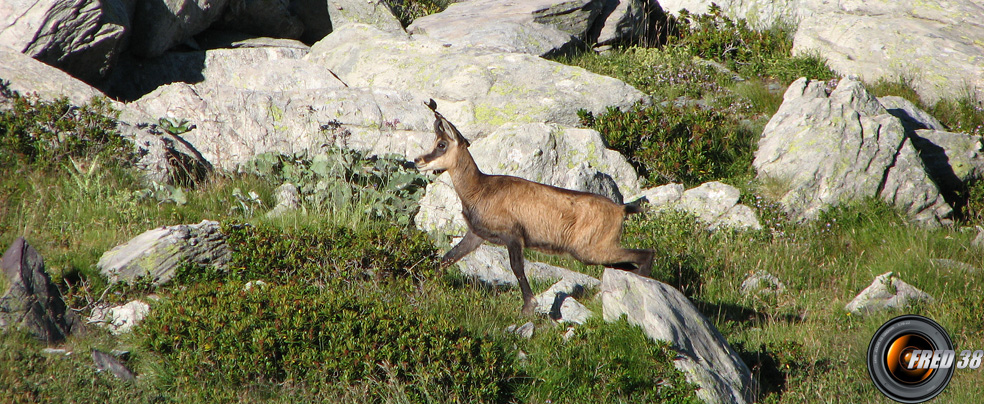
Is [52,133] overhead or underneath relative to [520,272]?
overhead

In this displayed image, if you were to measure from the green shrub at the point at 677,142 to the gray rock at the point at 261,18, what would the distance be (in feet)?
22.1

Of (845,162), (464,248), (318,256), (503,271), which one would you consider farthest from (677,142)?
(318,256)

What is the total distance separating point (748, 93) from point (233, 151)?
8.64m

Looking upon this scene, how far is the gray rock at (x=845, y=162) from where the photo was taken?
9594 mm

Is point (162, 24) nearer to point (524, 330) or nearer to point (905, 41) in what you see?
point (524, 330)

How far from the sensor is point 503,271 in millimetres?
8016

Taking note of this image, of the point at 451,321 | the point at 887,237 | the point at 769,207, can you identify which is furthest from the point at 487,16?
the point at 451,321

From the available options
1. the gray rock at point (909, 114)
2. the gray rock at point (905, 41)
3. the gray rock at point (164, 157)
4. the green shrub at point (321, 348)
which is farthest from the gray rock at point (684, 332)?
the gray rock at point (905, 41)

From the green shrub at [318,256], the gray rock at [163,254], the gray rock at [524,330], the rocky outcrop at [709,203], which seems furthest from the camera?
the rocky outcrop at [709,203]

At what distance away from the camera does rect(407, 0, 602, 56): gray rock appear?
13.4 meters

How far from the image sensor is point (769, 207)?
9578mm

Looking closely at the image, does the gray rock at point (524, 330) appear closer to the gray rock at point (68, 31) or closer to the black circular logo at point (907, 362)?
the black circular logo at point (907, 362)

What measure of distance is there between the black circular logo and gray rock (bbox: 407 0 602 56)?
28.6 feet

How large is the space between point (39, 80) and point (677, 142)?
29.9 feet
